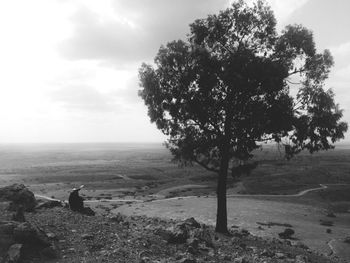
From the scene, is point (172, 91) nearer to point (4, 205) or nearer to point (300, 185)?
point (4, 205)

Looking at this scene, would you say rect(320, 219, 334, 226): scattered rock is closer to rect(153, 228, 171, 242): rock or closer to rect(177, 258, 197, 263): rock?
rect(153, 228, 171, 242): rock

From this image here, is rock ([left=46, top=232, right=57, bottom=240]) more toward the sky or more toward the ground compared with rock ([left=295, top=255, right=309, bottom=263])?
more toward the sky

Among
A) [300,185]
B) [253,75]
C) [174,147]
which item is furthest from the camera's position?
[300,185]

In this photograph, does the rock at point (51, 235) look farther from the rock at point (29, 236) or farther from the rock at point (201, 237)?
the rock at point (201, 237)

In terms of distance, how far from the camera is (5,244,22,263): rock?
618 inches

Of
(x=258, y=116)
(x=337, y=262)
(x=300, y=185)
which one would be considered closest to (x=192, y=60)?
(x=258, y=116)

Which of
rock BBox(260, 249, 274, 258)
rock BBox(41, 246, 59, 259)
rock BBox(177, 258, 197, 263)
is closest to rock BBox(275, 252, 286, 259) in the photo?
rock BBox(260, 249, 274, 258)

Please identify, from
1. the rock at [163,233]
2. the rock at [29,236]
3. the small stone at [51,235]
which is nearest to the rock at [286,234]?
the rock at [163,233]

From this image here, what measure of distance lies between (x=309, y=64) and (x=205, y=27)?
877cm

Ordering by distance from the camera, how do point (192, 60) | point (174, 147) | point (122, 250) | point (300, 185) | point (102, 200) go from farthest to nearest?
1. point (300, 185)
2. point (102, 200)
3. point (174, 147)
4. point (192, 60)
5. point (122, 250)

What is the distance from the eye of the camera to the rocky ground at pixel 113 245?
17.4m

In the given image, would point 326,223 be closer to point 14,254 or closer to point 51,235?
point 51,235

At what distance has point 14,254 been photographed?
16.0 metres

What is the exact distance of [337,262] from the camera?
24.1m
